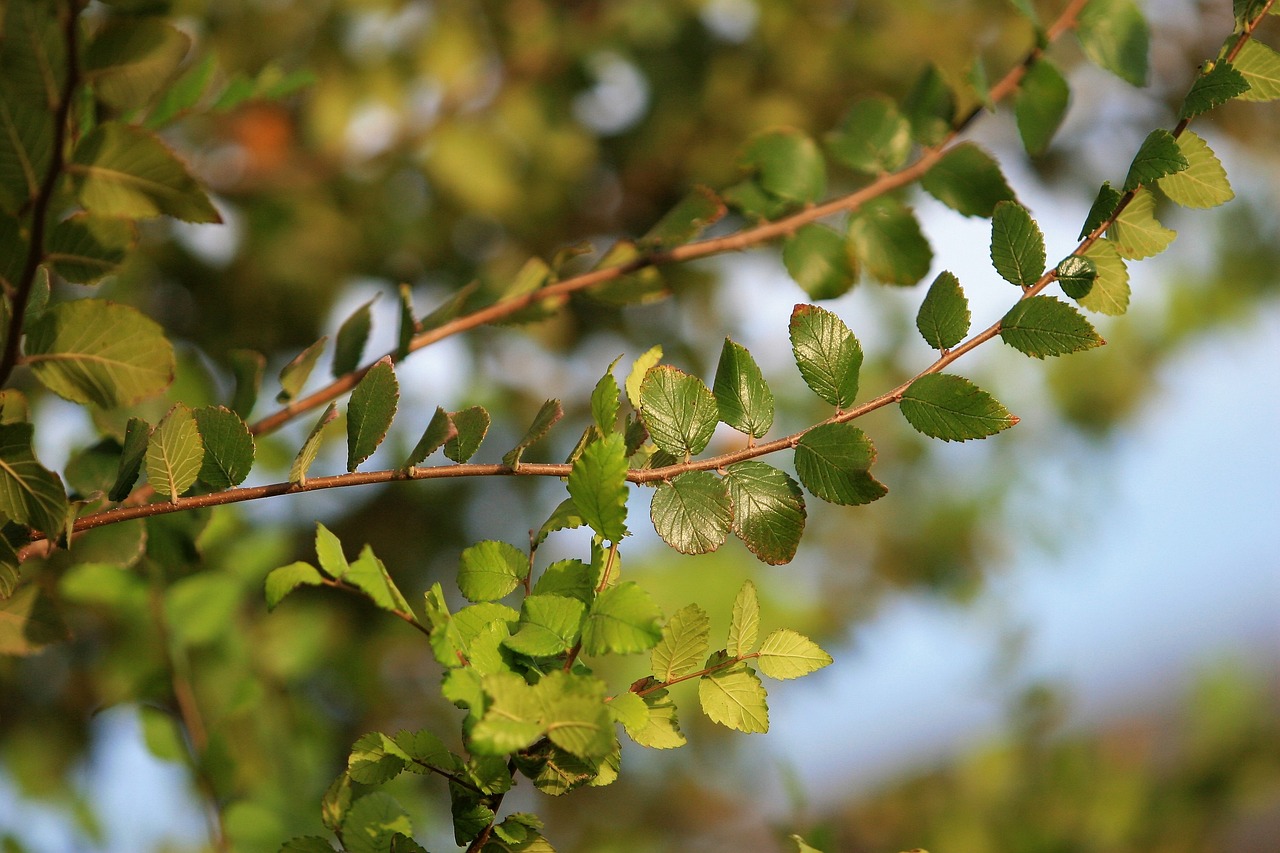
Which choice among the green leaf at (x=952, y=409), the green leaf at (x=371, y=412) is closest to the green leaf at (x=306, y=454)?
the green leaf at (x=371, y=412)

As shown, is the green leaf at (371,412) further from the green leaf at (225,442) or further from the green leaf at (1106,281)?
the green leaf at (1106,281)

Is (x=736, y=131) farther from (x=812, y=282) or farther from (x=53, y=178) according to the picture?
(x=53, y=178)

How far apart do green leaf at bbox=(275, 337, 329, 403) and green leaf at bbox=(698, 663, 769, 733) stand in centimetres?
13

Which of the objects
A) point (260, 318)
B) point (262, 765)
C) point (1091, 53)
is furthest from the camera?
point (260, 318)

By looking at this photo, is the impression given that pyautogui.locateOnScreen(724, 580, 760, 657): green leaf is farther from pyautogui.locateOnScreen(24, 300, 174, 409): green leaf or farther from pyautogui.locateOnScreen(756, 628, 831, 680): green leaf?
pyautogui.locateOnScreen(24, 300, 174, 409): green leaf

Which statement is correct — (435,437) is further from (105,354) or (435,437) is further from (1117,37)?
(1117,37)

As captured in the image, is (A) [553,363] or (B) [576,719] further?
(A) [553,363]

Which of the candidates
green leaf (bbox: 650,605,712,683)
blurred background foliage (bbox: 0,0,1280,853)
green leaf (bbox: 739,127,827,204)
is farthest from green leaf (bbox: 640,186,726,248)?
blurred background foliage (bbox: 0,0,1280,853)

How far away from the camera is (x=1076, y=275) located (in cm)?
18

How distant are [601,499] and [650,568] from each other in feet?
1.72

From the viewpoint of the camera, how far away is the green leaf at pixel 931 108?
11.0 inches

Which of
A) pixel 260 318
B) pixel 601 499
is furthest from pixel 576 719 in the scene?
pixel 260 318

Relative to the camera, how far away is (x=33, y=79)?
0.49 feet

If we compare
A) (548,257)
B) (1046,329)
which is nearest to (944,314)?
(1046,329)
